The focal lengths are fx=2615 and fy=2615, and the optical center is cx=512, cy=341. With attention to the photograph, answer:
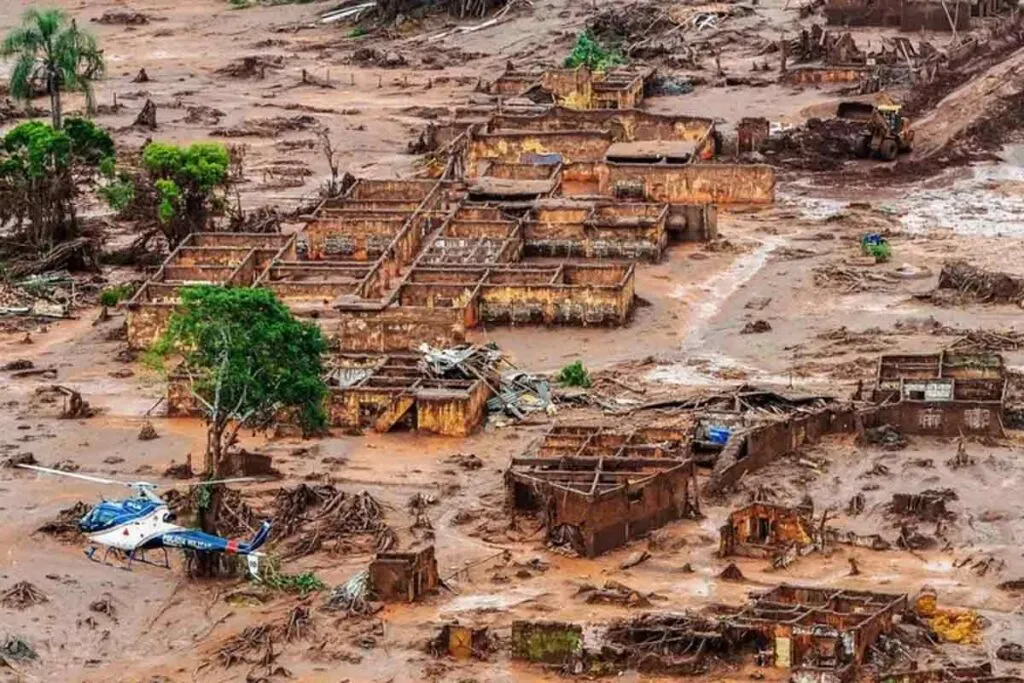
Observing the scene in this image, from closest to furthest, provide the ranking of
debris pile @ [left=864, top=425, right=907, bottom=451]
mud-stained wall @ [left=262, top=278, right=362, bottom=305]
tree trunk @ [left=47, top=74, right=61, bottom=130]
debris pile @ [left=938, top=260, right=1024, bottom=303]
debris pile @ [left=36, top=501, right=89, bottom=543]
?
debris pile @ [left=36, top=501, right=89, bottom=543]
debris pile @ [left=864, top=425, right=907, bottom=451]
debris pile @ [left=938, top=260, right=1024, bottom=303]
mud-stained wall @ [left=262, top=278, right=362, bottom=305]
tree trunk @ [left=47, top=74, right=61, bottom=130]

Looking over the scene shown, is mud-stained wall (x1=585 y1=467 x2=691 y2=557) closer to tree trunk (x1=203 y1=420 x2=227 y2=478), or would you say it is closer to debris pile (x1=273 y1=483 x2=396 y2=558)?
debris pile (x1=273 y1=483 x2=396 y2=558)

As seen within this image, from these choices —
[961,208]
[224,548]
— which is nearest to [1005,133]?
[961,208]

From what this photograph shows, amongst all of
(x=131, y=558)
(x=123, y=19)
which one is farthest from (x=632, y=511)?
(x=123, y=19)

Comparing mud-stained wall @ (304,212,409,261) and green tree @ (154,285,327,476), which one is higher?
green tree @ (154,285,327,476)

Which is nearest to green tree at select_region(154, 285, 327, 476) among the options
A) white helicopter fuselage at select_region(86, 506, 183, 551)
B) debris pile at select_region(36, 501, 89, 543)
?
white helicopter fuselage at select_region(86, 506, 183, 551)

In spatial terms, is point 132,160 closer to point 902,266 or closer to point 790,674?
point 902,266

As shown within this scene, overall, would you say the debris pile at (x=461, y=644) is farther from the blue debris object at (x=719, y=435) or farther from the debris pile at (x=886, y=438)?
the debris pile at (x=886, y=438)

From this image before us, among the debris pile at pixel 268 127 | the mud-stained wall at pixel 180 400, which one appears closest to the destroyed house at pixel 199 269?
the mud-stained wall at pixel 180 400

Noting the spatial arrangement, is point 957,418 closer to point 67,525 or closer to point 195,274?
point 67,525

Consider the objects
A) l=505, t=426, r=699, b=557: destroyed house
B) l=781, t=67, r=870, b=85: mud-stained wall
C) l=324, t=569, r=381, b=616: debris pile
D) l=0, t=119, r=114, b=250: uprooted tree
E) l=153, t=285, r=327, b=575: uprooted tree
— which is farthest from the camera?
l=781, t=67, r=870, b=85: mud-stained wall
